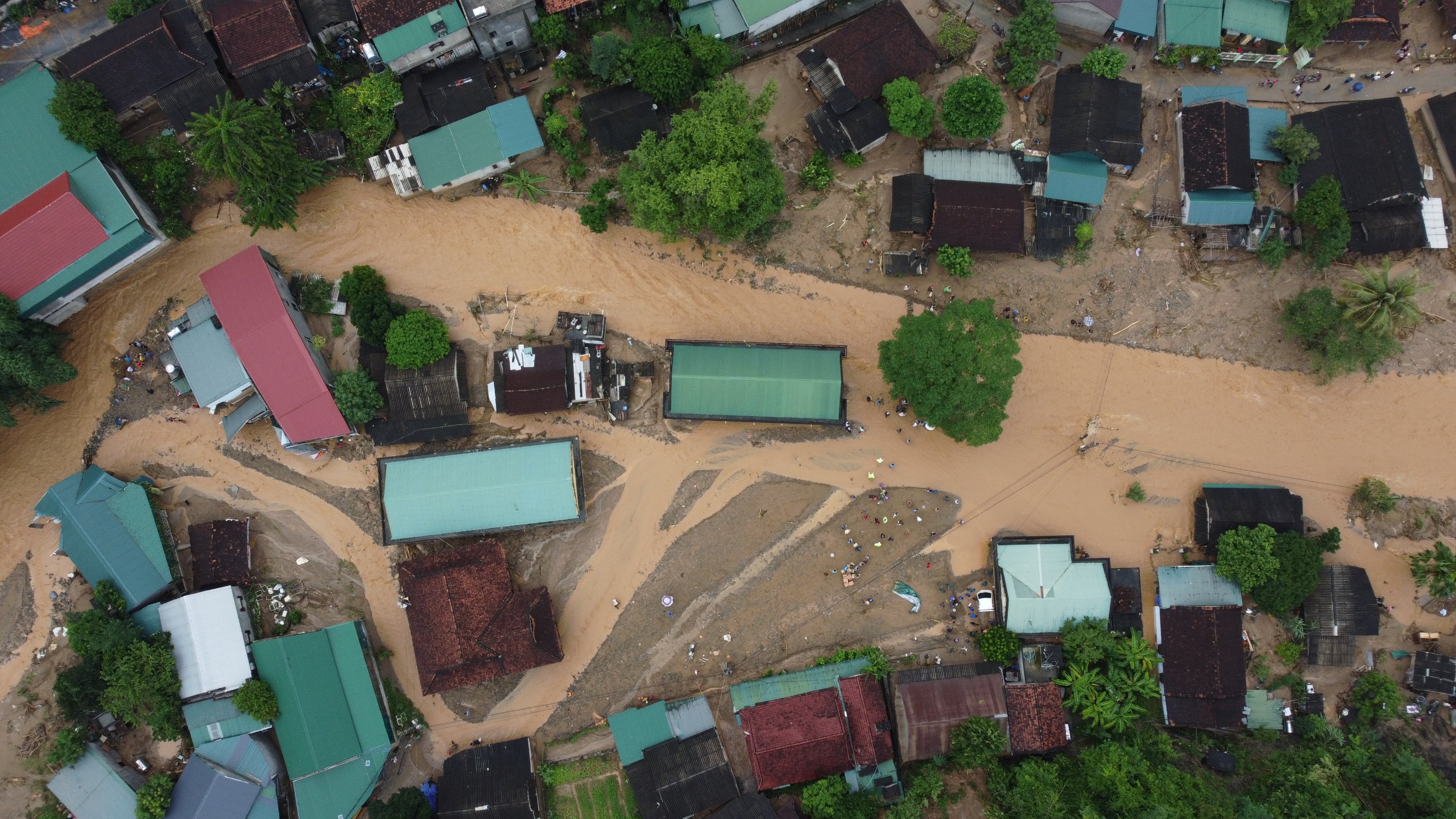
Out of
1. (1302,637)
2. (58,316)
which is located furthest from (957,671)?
(58,316)

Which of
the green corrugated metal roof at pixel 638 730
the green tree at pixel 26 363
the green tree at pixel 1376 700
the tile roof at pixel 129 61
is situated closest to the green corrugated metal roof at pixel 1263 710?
the green tree at pixel 1376 700

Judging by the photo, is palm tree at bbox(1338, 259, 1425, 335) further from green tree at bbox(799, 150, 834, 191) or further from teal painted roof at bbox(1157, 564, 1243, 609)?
green tree at bbox(799, 150, 834, 191)

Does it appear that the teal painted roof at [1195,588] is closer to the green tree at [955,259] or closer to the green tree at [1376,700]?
the green tree at [1376,700]

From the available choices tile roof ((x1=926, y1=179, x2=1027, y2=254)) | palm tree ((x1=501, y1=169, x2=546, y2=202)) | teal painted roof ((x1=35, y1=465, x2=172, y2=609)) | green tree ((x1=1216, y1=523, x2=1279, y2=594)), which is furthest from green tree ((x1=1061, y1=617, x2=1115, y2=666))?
teal painted roof ((x1=35, y1=465, x2=172, y2=609))

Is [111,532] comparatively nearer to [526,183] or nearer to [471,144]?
[471,144]

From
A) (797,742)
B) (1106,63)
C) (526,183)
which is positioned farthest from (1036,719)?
(526,183)
